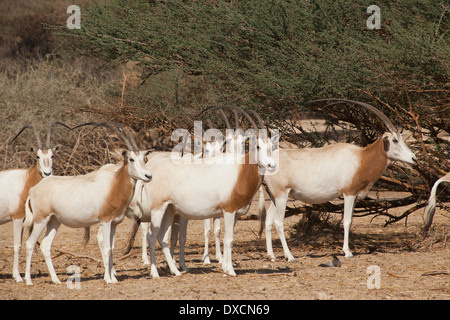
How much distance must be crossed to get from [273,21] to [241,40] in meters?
0.61

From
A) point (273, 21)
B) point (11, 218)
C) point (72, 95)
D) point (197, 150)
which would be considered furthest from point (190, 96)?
point (11, 218)

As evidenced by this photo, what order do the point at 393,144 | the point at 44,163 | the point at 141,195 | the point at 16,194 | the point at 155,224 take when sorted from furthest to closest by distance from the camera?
the point at 393,144 < the point at 44,163 < the point at 141,195 < the point at 16,194 < the point at 155,224

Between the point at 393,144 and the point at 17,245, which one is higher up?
the point at 393,144

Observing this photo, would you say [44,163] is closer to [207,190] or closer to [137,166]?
[137,166]

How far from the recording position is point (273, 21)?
432 inches

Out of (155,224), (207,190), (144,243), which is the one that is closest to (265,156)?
(207,190)

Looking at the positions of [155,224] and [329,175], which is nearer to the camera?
[155,224]

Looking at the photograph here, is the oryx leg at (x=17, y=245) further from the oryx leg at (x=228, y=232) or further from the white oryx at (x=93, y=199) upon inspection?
the oryx leg at (x=228, y=232)

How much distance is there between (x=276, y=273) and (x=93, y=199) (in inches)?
88.1

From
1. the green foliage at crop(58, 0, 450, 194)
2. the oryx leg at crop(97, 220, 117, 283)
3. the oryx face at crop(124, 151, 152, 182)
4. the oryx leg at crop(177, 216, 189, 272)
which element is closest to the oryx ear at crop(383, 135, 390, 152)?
the green foliage at crop(58, 0, 450, 194)

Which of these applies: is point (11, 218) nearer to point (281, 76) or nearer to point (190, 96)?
point (281, 76)

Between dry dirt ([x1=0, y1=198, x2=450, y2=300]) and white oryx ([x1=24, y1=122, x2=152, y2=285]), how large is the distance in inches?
24.4

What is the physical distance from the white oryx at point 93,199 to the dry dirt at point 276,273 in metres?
0.62

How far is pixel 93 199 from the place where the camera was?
25.1 feet
